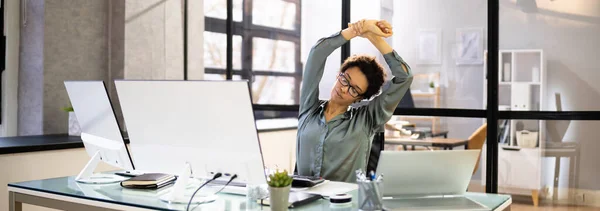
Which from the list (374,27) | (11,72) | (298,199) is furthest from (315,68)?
(11,72)

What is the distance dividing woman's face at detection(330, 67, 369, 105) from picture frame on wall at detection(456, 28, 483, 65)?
106 cm

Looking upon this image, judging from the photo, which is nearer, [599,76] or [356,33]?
[356,33]

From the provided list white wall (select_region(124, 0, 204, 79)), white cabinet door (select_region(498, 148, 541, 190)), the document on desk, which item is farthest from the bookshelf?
white wall (select_region(124, 0, 204, 79))

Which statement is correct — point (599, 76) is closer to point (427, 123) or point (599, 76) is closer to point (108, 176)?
point (427, 123)

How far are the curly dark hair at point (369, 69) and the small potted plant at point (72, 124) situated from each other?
6.67 feet

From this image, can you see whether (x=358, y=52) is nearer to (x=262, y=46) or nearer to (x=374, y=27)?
(x=262, y=46)

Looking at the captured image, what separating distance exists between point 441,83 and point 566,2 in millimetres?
808

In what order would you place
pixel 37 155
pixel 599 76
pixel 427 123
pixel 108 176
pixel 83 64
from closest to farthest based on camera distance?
pixel 108 176, pixel 599 76, pixel 37 155, pixel 427 123, pixel 83 64

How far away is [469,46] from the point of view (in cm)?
373

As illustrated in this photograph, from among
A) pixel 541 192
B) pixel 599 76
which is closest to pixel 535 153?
pixel 541 192

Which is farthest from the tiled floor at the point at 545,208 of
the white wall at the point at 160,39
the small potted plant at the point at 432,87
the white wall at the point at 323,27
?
the white wall at the point at 160,39

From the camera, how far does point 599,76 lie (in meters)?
3.41

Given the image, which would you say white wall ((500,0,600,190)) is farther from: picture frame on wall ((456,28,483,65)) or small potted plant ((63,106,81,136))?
small potted plant ((63,106,81,136))

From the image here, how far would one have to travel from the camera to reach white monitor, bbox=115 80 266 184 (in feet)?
6.98
